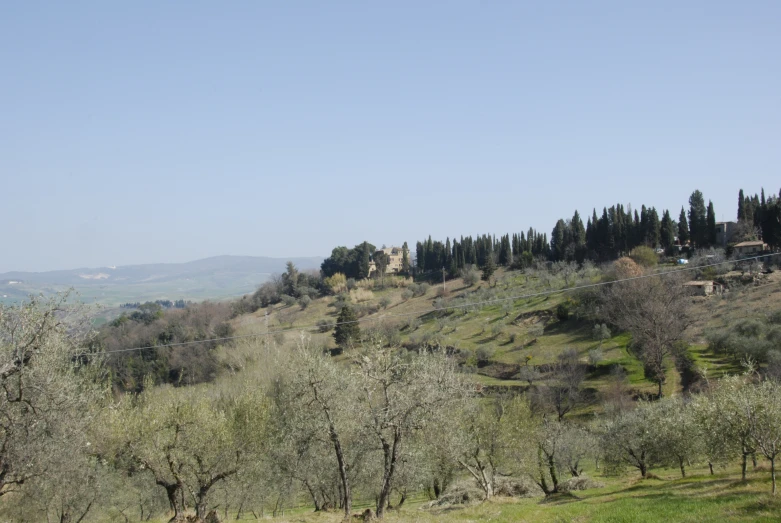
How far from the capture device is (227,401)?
45500 millimetres

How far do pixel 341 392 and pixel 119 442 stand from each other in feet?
46.7

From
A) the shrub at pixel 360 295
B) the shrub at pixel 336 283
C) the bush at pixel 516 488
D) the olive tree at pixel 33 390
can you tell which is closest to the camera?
the olive tree at pixel 33 390

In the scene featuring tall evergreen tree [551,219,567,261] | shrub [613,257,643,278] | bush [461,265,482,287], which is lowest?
bush [461,265,482,287]

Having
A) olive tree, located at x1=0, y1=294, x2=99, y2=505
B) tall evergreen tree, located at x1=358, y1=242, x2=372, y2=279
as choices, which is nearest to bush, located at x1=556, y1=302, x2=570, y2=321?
olive tree, located at x1=0, y1=294, x2=99, y2=505

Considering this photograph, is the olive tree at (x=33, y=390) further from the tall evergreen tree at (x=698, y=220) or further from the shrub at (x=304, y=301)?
the shrub at (x=304, y=301)

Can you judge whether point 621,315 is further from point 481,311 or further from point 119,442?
point 119,442

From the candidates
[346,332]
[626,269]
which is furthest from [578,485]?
[346,332]

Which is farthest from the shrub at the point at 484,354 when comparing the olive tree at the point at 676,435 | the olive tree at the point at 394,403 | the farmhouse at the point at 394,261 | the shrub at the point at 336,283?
the farmhouse at the point at 394,261

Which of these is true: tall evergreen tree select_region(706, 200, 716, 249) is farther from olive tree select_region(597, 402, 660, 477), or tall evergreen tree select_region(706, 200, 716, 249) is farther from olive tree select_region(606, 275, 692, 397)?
olive tree select_region(597, 402, 660, 477)

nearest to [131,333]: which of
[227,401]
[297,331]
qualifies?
[297,331]

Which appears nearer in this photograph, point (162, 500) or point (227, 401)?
point (162, 500)

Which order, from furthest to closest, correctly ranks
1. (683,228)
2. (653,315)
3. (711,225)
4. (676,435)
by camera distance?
(683,228) < (711,225) < (653,315) < (676,435)

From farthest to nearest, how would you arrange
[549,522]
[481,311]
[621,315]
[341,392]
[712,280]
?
[481,311] → [712,280] → [621,315] → [341,392] → [549,522]

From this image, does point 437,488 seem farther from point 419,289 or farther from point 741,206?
point 741,206
